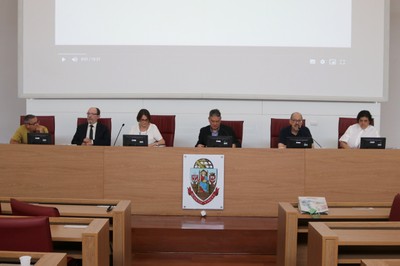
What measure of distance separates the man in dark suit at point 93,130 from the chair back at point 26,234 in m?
2.80

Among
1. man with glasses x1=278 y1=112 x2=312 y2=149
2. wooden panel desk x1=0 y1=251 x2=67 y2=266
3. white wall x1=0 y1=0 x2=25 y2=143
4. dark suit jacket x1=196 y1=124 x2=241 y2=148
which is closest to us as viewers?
wooden panel desk x1=0 y1=251 x2=67 y2=266

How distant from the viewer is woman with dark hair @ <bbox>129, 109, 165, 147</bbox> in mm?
4289

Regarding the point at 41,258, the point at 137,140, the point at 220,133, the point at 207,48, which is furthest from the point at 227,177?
the point at 207,48

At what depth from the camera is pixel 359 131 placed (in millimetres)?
4418

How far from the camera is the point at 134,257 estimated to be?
9.70 ft

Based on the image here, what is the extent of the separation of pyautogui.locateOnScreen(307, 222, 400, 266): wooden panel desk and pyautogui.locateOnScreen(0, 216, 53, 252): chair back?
3.54ft

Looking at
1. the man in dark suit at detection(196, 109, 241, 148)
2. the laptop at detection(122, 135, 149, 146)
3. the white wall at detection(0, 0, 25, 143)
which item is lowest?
the laptop at detection(122, 135, 149, 146)

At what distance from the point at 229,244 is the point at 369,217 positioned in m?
1.09

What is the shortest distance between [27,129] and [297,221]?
315 centimetres

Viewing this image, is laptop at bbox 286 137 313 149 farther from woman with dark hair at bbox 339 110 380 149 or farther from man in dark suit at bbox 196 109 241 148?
woman with dark hair at bbox 339 110 380 149

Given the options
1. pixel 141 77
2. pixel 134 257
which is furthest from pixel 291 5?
pixel 134 257

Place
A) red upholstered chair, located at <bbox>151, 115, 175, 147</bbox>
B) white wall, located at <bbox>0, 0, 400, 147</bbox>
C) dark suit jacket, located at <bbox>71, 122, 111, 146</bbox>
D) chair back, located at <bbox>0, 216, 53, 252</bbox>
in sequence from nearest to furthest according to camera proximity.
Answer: chair back, located at <bbox>0, 216, 53, 252</bbox>, dark suit jacket, located at <bbox>71, 122, 111, 146</bbox>, red upholstered chair, located at <bbox>151, 115, 175, 147</bbox>, white wall, located at <bbox>0, 0, 400, 147</bbox>

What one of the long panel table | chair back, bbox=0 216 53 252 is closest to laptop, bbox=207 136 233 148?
the long panel table

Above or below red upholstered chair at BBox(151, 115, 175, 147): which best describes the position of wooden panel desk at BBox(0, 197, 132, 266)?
below
